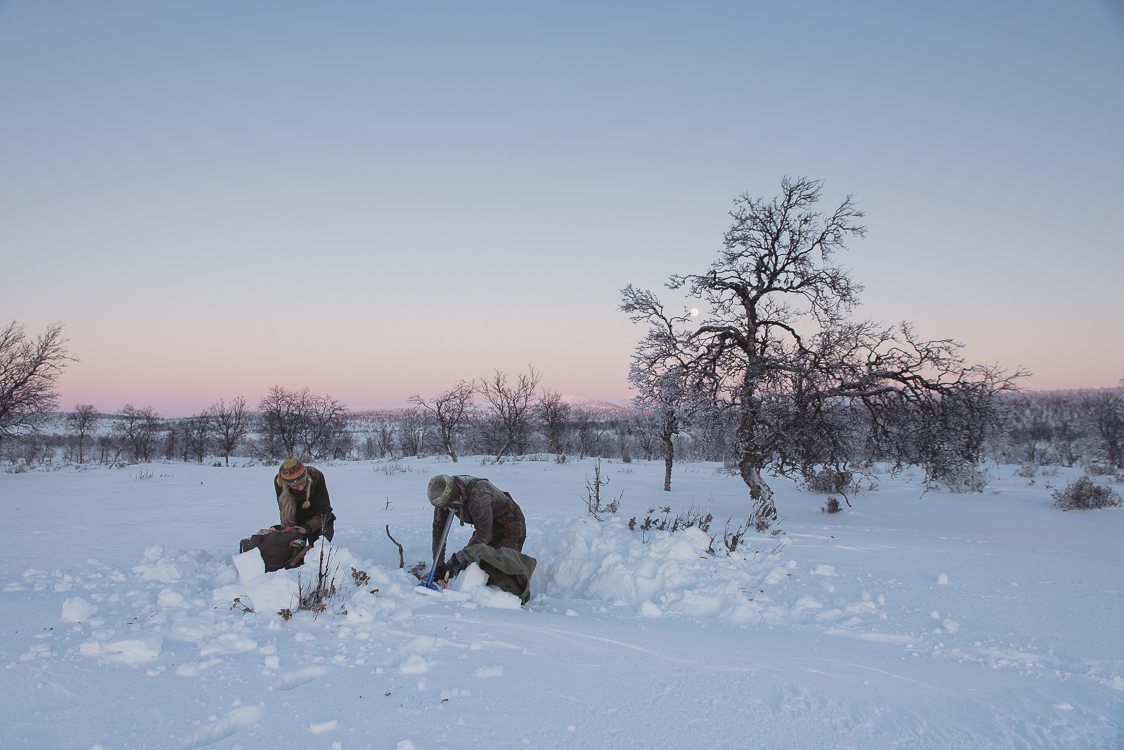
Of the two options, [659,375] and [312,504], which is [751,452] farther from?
[312,504]

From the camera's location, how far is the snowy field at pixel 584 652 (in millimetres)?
2582

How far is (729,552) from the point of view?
6332 mm

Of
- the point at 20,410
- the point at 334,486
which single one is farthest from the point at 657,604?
the point at 20,410

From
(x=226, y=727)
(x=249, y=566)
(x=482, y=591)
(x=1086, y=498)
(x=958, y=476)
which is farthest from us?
(x=958, y=476)

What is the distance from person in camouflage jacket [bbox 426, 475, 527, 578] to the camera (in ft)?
18.1

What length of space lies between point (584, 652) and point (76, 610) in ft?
10.7

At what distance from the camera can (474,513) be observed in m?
5.69

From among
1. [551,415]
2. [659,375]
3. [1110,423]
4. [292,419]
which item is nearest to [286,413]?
[292,419]

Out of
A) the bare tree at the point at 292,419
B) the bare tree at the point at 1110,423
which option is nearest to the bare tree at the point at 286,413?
the bare tree at the point at 292,419

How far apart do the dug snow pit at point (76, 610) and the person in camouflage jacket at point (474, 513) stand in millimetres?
2580

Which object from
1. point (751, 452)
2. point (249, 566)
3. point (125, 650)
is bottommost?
point (125, 650)

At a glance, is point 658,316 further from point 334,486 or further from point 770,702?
point 334,486

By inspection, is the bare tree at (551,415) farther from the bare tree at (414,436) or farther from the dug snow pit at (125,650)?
the dug snow pit at (125,650)

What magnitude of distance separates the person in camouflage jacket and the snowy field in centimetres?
56
